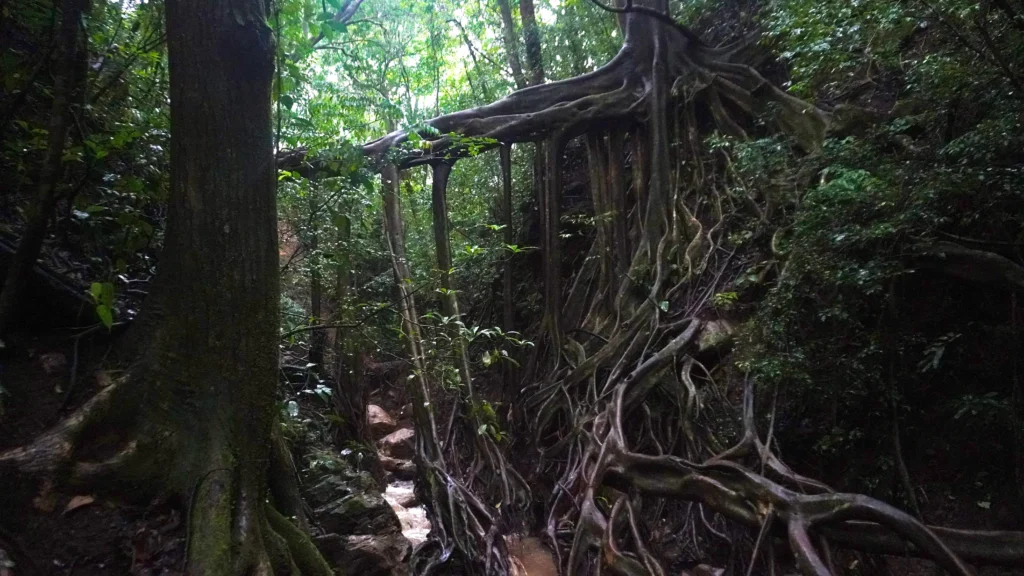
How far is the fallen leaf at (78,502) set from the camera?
5.89 feet

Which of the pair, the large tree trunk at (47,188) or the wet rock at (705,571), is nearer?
the large tree trunk at (47,188)

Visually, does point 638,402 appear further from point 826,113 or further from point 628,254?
point 826,113

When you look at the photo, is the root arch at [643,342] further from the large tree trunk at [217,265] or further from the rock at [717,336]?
the large tree trunk at [217,265]

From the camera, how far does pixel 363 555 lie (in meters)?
3.32

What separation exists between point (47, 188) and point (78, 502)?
102 cm

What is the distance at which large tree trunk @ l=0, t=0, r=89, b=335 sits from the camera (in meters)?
2.03

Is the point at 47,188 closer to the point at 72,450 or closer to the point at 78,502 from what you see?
the point at 72,450

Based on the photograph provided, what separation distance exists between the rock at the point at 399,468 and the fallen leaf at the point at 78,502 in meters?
5.37

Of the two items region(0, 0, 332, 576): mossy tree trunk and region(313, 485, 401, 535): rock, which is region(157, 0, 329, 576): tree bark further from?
region(313, 485, 401, 535): rock

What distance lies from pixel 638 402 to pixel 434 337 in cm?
170

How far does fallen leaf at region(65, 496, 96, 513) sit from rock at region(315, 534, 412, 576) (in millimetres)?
1474

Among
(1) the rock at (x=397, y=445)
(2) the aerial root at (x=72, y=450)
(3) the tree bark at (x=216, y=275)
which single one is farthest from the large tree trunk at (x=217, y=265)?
(1) the rock at (x=397, y=445)

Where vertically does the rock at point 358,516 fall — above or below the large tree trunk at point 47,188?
below

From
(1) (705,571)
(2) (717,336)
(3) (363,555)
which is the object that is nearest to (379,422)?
(3) (363,555)
